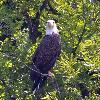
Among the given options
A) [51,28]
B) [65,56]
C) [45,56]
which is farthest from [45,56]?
[65,56]

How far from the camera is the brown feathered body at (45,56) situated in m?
7.02

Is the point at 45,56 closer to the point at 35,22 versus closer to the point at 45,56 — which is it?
the point at 45,56

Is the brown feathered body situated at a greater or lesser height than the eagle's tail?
greater

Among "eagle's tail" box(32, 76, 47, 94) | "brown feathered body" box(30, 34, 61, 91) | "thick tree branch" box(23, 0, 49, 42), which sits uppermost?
"thick tree branch" box(23, 0, 49, 42)

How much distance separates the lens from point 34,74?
691cm

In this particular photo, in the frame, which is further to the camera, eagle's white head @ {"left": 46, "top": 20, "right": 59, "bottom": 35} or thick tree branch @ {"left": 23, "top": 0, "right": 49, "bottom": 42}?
thick tree branch @ {"left": 23, "top": 0, "right": 49, "bottom": 42}

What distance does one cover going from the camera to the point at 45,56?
7.23 meters

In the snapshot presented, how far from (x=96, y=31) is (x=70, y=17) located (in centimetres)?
46

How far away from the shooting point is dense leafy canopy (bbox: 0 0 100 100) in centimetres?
639

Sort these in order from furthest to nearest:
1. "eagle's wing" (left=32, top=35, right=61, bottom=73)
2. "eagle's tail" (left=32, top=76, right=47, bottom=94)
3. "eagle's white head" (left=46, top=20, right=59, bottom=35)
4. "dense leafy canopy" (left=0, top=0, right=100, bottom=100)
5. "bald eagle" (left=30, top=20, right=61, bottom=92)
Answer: "eagle's white head" (left=46, top=20, right=59, bottom=35) < "eagle's wing" (left=32, top=35, right=61, bottom=73) < "bald eagle" (left=30, top=20, right=61, bottom=92) < "eagle's tail" (left=32, top=76, right=47, bottom=94) < "dense leafy canopy" (left=0, top=0, right=100, bottom=100)

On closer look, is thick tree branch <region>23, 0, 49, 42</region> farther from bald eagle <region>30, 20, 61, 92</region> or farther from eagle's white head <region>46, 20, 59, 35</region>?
bald eagle <region>30, 20, 61, 92</region>

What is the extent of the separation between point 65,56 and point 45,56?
760 mm

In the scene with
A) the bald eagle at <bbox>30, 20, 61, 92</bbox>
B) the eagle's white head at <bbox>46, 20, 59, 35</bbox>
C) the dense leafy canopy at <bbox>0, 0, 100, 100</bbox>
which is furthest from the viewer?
the eagle's white head at <bbox>46, 20, 59, 35</bbox>

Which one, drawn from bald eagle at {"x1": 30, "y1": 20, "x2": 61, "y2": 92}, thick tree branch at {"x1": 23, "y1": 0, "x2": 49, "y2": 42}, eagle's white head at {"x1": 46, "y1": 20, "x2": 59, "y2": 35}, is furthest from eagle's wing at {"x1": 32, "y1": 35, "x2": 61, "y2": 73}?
thick tree branch at {"x1": 23, "y1": 0, "x2": 49, "y2": 42}
